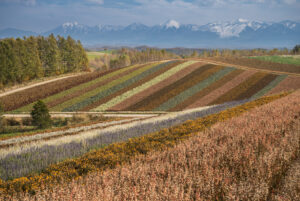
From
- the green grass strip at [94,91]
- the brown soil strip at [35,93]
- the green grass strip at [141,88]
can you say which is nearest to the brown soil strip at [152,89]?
the green grass strip at [141,88]

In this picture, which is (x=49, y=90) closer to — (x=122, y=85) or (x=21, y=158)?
(x=122, y=85)

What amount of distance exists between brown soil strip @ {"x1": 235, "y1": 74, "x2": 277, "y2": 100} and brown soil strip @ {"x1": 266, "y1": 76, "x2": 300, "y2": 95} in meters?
2.17

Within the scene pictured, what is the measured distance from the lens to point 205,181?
12.5ft

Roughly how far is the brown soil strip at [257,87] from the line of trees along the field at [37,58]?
66.0 metres

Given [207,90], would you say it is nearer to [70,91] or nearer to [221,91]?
[221,91]

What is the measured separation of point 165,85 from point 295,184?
1640 inches

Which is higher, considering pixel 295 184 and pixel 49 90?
pixel 295 184

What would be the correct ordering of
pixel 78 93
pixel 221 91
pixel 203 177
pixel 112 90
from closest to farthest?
1. pixel 203 177
2. pixel 221 91
3. pixel 112 90
4. pixel 78 93

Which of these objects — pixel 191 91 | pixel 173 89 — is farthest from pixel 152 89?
pixel 191 91

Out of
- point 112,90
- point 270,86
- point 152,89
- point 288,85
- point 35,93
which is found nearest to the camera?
Answer: point 288,85

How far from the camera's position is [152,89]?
4338 centimetres

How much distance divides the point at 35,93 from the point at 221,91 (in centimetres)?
4035

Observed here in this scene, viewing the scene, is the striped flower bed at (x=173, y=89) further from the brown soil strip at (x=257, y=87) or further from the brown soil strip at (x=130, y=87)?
the brown soil strip at (x=257, y=87)

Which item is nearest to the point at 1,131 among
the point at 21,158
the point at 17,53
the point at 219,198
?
the point at 21,158
